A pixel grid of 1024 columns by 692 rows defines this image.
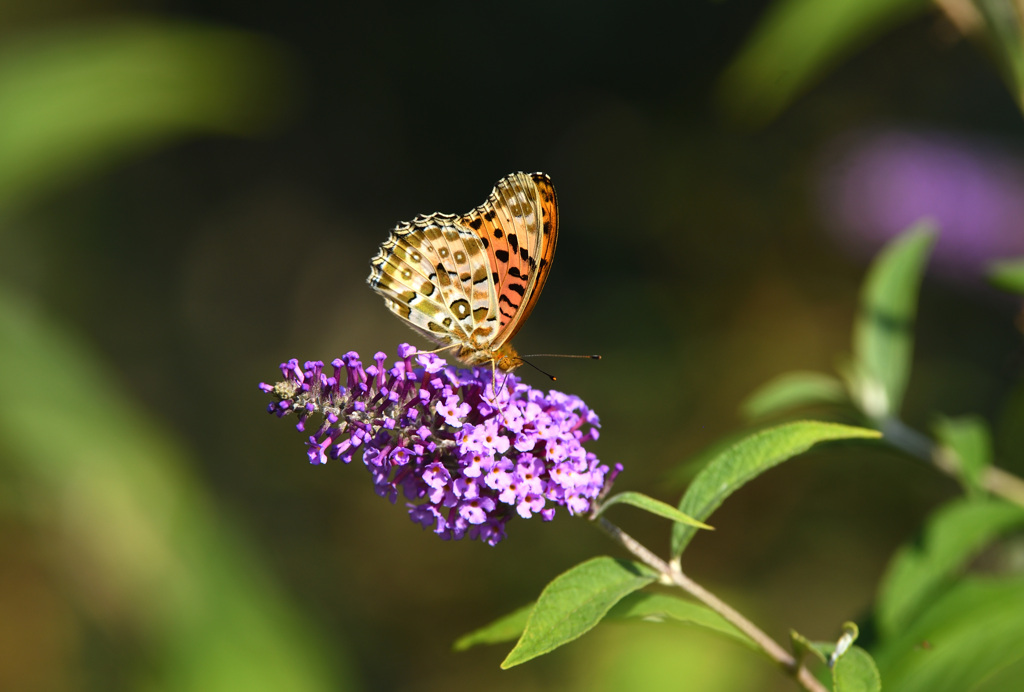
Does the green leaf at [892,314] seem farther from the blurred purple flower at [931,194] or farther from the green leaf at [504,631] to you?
the blurred purple flower at [931,194]

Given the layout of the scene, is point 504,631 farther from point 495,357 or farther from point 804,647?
point 495,357

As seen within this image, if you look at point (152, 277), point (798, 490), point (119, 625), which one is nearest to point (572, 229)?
point (798, 490)

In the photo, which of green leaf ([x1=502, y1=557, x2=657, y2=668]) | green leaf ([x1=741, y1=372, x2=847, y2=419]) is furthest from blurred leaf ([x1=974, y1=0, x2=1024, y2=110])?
green leaf ([x1=502, y1=557, x2=657, y2=668])

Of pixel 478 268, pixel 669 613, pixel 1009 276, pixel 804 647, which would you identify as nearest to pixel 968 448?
pixel 1009 276

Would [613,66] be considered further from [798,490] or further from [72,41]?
[72,41]

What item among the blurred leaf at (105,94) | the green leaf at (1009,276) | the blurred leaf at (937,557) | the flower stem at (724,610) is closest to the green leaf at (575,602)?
the flower stem at (724,610)
